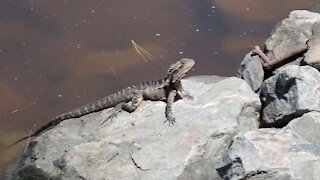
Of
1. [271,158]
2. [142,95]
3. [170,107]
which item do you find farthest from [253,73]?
[271,158]

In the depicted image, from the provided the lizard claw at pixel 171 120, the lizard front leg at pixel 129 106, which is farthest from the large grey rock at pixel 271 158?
the lizard front leg at pixel 129 106

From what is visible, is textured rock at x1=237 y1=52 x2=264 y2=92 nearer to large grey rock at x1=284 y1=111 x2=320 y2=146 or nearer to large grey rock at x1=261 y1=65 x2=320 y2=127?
large grey rock at x1=261 y1=65 x2=320 y2=127

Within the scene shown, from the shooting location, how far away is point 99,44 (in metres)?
8.95

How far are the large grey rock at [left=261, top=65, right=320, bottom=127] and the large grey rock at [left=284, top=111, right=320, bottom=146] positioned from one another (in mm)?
178

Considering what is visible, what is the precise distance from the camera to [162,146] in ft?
18.8

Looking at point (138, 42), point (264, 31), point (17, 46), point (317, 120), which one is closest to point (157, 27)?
point (138, 42)

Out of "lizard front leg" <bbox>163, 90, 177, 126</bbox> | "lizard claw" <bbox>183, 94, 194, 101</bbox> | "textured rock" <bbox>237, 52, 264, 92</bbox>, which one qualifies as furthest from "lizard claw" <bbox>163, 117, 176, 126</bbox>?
"textured rock" <bbox>237, 52, 264, 92</bbox>

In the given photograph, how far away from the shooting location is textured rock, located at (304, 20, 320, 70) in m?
6.63

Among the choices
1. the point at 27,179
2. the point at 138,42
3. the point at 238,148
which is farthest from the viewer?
the point at 138,42

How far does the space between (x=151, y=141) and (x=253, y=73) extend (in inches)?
81.2

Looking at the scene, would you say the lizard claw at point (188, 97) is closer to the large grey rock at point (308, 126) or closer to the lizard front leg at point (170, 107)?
the lizard front leg at point (170, 107)

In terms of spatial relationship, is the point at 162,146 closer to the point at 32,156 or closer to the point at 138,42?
the point at 32,156

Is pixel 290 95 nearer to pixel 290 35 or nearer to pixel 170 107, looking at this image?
pixel 170 107

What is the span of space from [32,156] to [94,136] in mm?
792
